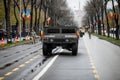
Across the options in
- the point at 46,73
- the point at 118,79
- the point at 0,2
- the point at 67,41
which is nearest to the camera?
the point at 118,79

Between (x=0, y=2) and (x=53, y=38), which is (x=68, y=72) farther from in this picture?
(x=0, y=2)

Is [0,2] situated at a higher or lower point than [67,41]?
higher

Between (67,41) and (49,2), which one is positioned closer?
(67,41)

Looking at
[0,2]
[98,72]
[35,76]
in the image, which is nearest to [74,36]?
[98,72]

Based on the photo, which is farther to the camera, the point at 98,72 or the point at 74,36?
the point at 74,36

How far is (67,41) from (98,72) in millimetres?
11693

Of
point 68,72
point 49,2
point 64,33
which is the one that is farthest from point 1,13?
point 68,72

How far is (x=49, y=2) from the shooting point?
107 metres

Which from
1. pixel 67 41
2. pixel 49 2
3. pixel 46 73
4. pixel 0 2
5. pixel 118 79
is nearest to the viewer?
pixel 118 79

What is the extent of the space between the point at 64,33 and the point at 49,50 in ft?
5.04

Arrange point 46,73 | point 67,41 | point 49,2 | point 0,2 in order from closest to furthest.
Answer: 1. point 46,73
2. point 67,41
3. point 0,2
4. point 49,2

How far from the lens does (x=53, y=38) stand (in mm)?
29484

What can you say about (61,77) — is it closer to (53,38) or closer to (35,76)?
(35,76)

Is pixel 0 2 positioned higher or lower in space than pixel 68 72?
higher
